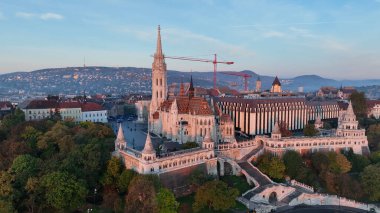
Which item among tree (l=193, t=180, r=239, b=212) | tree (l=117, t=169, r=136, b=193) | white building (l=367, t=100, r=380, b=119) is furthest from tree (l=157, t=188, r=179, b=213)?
white building (l=367, t=100, r=380, b=119)

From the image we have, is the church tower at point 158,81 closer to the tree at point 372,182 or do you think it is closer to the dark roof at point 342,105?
the tree at point 372,182

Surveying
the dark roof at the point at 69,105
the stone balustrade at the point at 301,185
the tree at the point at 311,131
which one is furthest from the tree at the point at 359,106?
the dark roof at the point at 69,105

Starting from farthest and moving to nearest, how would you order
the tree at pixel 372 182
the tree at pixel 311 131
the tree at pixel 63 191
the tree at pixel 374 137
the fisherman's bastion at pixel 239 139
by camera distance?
the tree at pixel 374 137
the tree at pixel 311 131
the tree at pixel 372 182
the fisherman's bastion at pixel 239 139
the tree at pixel 63 191

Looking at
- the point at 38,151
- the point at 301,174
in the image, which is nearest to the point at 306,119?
the point at 301,174

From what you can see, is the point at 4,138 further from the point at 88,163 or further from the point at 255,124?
the point at 255,124

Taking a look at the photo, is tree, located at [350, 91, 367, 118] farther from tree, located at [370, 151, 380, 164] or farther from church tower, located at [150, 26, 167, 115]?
church tower, located at [150, 26, 167, 115]

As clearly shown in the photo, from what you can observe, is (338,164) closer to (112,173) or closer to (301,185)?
(301,185)
